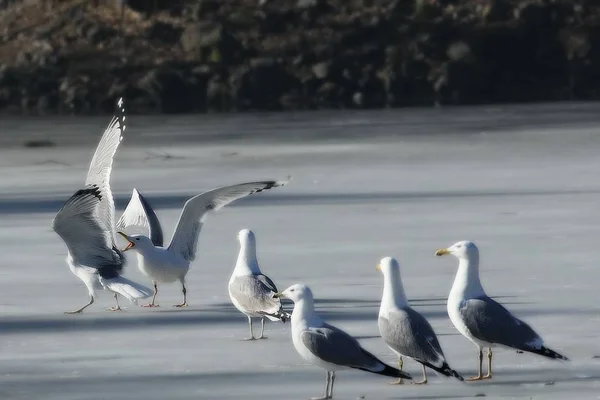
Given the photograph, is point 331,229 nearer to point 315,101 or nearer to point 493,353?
point 493,353

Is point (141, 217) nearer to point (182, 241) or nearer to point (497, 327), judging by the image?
point (182, 241)

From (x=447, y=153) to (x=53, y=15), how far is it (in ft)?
88.9

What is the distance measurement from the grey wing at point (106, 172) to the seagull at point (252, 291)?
1.22 meters

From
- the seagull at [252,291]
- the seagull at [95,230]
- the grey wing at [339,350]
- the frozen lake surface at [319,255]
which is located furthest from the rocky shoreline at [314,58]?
the grey wing at [339,350]

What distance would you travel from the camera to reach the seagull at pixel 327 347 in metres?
7.24

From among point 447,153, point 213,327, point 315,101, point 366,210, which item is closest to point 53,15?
point 315,101

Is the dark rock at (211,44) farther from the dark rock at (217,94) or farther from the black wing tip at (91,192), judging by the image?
the black wing tip at (91,192)

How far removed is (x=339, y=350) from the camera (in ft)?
23.8

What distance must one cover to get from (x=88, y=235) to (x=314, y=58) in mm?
35269

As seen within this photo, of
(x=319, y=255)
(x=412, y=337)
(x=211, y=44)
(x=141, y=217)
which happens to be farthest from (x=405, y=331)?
(x=211, y=44)

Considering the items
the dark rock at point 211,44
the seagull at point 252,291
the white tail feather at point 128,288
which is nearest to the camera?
the seagull at point 252,291

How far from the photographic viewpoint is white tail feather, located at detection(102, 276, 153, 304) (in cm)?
977

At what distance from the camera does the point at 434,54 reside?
4450 centimetres

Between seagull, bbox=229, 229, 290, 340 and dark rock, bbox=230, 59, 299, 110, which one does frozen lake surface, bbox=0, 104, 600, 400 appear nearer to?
seagull, bbox=229, 229, 290, 340
